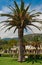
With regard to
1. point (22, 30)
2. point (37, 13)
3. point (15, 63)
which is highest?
point (37, 13)

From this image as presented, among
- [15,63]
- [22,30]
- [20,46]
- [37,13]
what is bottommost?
[15,63]

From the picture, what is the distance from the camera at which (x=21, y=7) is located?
86.1 ft

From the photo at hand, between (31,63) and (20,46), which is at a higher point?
(20,46)

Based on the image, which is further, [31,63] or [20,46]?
[20,46]

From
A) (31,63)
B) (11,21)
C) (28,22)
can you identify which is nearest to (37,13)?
(28,22)

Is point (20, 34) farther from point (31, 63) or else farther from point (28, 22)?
point (31, 63)

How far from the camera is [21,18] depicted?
26047mm

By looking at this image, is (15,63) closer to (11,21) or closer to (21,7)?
(11,21)

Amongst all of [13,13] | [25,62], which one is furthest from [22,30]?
[25,62]

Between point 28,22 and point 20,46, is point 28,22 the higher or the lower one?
the higher one

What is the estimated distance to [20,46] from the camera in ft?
87.2

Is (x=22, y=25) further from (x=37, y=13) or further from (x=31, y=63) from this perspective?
(x=31, y=63)

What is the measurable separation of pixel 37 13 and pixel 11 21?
3281 millimetres

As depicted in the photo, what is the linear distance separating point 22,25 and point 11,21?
1.42 m
